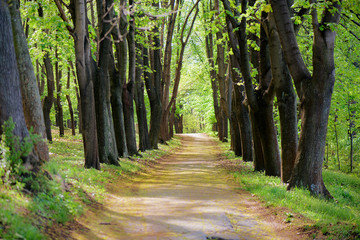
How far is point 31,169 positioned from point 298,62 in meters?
6.41

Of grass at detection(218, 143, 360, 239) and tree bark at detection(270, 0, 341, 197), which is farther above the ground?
tree bark at detection(270, 0, 341, 197)

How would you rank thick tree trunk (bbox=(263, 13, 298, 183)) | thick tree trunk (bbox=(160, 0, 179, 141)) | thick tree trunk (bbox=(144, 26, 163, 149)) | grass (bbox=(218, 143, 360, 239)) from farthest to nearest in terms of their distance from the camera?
thick tree trunk (bbox=(160, 0, 179, 141))
thick tree trunk (bbox=(144, 26, 163, 149))
thick tree trunk (bbox=(263, 13, 298, 183))
grass (bbox=(218, 143, 360, 239))

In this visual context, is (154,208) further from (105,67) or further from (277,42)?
(105,67)

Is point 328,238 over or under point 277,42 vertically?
under

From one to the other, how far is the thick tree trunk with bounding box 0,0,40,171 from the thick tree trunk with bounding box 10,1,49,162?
1831mm

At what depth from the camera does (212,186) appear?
33.9ft

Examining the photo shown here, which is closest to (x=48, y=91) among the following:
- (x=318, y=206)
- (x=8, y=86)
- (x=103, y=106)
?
(x=103, y=106)

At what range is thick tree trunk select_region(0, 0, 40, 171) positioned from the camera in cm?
557

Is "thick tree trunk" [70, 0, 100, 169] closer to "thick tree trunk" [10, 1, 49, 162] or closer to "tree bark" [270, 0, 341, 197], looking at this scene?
"thick tree trunk" [10, 1, 49, 162]

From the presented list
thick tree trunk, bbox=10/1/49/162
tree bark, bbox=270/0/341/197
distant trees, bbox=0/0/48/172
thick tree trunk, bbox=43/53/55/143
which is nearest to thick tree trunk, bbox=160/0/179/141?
thick tree trunk, bbox=43/53/55/143

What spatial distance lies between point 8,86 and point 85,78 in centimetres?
511

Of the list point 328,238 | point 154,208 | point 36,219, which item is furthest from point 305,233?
point 36,219

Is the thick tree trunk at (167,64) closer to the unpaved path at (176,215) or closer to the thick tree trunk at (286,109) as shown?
the thick tree trunk at (286,109)

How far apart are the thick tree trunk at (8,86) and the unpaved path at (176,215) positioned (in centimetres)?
181
